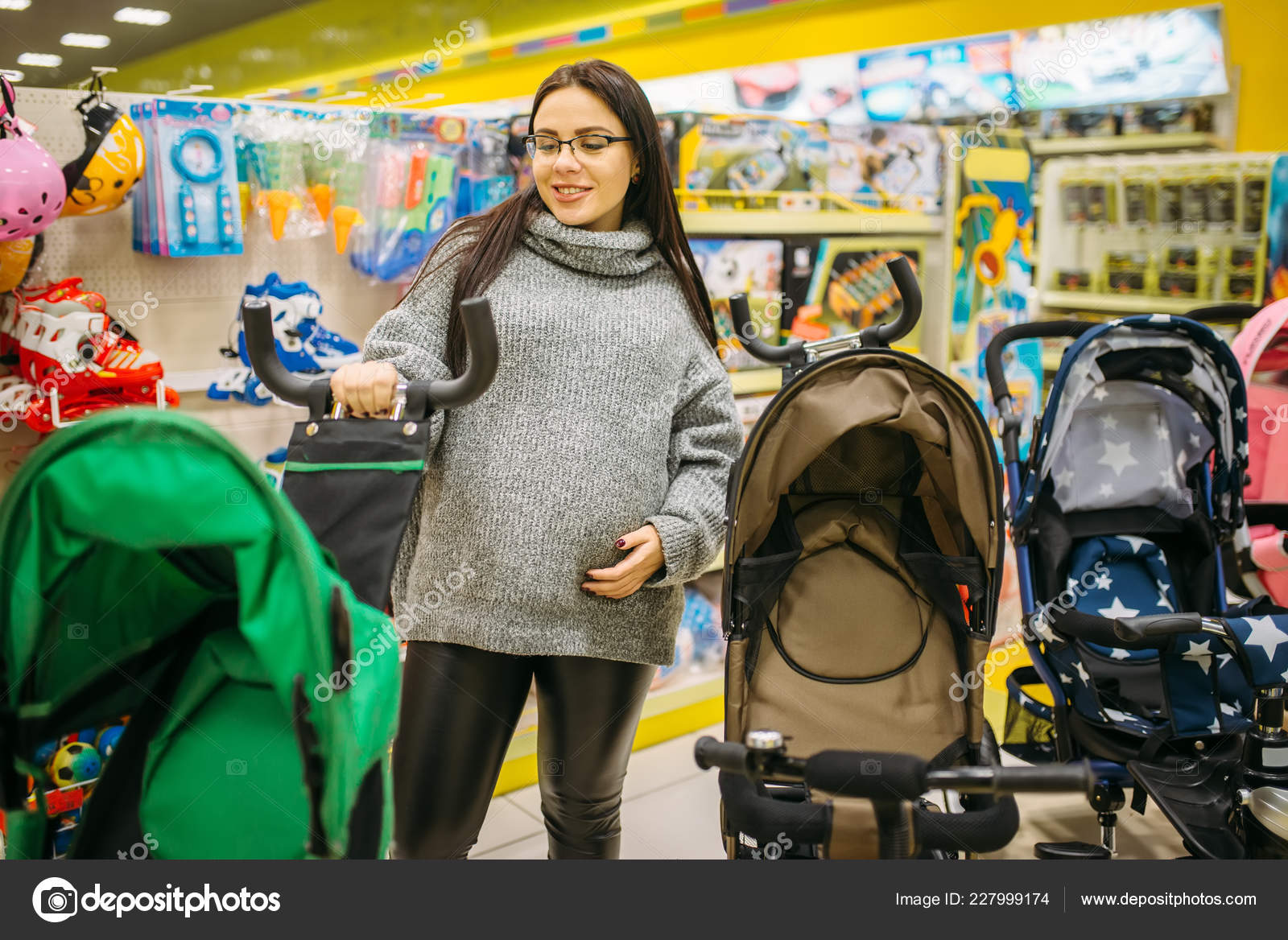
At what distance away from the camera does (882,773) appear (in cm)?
130

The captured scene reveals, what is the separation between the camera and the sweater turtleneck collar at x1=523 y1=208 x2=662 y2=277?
1.50 metres

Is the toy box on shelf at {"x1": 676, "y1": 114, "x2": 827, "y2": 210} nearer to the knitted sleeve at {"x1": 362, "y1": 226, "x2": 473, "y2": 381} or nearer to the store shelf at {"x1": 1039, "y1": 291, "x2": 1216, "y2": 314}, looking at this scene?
the store shelf at {"x1": 1039, "y1": 291, "x2": 1216, "y2": 314}

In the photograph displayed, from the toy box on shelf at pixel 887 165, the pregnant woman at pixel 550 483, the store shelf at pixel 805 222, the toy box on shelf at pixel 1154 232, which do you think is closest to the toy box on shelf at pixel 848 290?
the store shelf at pixel 805 222

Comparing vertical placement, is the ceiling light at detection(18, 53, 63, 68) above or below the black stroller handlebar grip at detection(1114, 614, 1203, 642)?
above

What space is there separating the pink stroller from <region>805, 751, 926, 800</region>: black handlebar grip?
52.1 inches

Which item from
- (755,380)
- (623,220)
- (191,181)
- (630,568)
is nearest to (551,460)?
(630,568)

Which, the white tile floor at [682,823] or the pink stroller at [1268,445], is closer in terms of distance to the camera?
the pink stroller at [1268,445]

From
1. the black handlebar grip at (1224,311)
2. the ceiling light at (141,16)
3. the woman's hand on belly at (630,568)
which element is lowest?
the woman's hand on belly at (630,568)

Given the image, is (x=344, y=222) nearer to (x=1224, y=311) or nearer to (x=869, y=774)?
(x=869, y=774)

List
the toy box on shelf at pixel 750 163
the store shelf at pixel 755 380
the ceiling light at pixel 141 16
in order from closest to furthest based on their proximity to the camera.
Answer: the toy box on shelf at pixel 750 163 → the store shelf at pixel 755 380 → the ceiling light at pixel 141 16

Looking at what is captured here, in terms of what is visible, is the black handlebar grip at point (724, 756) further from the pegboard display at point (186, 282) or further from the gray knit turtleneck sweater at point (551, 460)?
the pegboard display at point (186, 282)

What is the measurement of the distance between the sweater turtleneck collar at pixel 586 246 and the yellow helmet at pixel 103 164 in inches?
37.4

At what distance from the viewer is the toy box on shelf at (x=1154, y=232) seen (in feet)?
9.80

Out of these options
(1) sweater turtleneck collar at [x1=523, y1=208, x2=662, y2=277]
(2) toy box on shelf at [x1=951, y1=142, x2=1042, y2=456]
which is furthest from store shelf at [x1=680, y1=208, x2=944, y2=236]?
(1) sweater turtleneck collar at [x1=523, y1=208, x2=662, y2=277]
